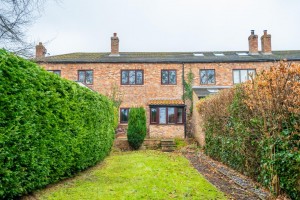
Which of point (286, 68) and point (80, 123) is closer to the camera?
point (286, 68)

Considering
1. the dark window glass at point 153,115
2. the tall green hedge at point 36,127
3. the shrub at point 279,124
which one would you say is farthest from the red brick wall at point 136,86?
the shrub at point 279,124

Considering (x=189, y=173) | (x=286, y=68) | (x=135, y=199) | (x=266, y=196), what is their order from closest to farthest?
1. (x=286, y=68)
2. (x=135, y=199)
3. (x=266, y=196)
4. (x=189, y=173)

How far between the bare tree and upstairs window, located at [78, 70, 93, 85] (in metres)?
12.5

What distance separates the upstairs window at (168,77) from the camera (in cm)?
2030

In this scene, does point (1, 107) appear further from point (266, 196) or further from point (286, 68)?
point (266, 196)

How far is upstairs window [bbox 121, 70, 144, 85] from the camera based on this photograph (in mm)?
20250

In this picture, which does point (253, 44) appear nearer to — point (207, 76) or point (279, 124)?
point (207, 76)

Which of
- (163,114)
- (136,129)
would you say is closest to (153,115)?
(163,114)

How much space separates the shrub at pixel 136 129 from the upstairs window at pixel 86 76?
6682mm

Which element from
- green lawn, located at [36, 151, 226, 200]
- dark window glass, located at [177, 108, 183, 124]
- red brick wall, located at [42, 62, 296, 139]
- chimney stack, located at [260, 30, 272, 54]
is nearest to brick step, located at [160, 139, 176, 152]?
dark window glass, located at [177, 108, 183, 124]

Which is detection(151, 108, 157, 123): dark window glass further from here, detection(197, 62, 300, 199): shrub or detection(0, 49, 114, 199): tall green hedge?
detection(197, 62, 300, 199): shrub

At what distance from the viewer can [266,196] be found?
5.04 meters

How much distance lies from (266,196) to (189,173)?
3006 millimetres

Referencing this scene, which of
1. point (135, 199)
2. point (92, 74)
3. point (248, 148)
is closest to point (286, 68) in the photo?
point (248, 148)
